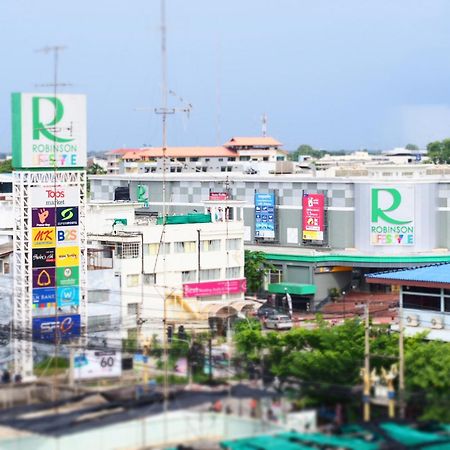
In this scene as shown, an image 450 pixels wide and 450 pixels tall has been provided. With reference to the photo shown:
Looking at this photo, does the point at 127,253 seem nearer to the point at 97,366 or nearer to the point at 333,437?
the point at 97,366

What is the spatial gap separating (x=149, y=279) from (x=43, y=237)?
14.4 ft

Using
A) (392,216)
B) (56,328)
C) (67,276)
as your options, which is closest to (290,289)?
(392,216)

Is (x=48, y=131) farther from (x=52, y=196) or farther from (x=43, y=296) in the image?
(x=43, y=296)

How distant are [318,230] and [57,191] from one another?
14.8m

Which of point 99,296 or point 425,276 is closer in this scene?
point 425,276

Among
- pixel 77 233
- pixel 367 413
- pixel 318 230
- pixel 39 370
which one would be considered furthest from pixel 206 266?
pixel 367 413

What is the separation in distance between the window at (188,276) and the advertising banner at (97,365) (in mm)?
12202

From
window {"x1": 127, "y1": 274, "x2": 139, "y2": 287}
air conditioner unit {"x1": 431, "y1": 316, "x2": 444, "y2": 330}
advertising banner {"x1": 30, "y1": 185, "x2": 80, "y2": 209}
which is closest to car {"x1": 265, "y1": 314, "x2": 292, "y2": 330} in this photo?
window {"x1": 127, "y1": 274, "x2": 139, "y2": 287}

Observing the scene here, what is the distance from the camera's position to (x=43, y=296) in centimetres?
2745

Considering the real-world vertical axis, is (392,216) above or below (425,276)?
above

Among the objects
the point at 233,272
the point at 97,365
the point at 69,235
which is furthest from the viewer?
the point at 233,272

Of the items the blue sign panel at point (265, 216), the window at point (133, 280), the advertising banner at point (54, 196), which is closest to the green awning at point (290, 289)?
the blue sign panel at point (265, 216)

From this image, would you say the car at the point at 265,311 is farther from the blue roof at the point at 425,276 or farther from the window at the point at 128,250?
the window at the point at 128,250

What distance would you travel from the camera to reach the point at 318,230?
41.0m
